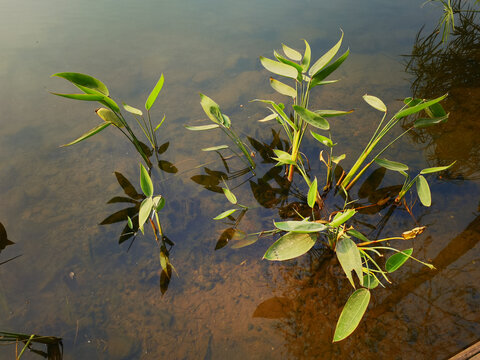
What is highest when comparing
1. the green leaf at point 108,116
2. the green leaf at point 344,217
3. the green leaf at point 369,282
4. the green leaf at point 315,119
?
the green leaf at point 315,119

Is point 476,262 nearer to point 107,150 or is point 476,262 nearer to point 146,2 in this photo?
point 107,150

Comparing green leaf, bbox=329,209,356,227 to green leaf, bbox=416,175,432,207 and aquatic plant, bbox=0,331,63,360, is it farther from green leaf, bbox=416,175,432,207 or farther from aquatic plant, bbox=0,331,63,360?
aquatic plant, bbox=0,331,63,360

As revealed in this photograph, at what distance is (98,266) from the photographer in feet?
4.31

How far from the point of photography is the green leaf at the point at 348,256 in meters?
1.03

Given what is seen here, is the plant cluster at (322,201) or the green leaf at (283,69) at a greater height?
the green leaf at (283,69)

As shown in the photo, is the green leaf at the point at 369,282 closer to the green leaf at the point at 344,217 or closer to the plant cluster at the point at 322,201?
the plant cluster at the point at 322,201

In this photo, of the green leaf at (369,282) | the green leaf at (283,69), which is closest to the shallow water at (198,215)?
the green leaf at (369,282)

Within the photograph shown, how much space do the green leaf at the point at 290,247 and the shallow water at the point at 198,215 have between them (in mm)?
214

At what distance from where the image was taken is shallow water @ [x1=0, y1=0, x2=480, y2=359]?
1133 millimetres

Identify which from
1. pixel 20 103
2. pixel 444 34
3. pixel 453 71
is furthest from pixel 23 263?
pixel 444 34

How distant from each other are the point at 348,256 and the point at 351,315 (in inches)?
7.4

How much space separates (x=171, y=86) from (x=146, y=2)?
1480 mm

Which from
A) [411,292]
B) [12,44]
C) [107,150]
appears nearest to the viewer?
[411,292]

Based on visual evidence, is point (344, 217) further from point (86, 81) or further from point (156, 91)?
point (86, 81)
